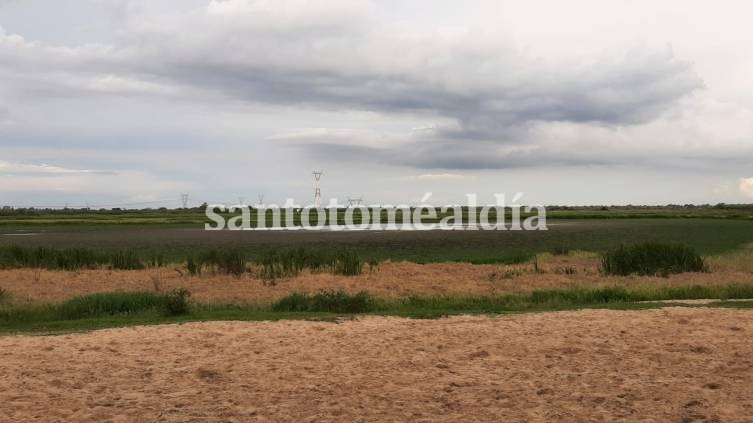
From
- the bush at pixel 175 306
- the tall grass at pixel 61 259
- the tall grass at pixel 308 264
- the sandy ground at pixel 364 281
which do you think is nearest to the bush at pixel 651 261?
the sandy ground at pixel 364 281

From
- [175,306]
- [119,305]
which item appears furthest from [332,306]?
[119,305]

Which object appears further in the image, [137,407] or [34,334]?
[34,334]

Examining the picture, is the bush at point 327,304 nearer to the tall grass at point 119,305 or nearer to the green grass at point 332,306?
the green grass at point 332,306

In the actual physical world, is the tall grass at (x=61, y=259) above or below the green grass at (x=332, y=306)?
above

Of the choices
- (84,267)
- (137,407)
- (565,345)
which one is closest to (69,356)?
(137,407)

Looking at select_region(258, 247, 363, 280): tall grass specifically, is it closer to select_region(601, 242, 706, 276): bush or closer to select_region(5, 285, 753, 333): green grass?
select_region(5, 285, 753, 333): green grass

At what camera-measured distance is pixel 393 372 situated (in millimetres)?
8664

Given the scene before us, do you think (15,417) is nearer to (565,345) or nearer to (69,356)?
(69,356)

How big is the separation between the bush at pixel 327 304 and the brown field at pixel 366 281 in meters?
1.53

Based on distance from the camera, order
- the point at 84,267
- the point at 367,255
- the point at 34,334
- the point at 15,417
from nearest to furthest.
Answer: the point at 15,417
the point at 34,334
the point at 84,267
the point at 367,255

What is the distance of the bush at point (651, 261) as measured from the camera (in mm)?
23344

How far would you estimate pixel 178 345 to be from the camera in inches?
409

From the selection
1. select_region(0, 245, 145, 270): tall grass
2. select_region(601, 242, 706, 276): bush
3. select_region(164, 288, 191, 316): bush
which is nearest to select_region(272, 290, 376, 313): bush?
select_region(164, 288, 191, 316): bush

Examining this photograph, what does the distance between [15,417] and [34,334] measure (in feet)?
17.6
